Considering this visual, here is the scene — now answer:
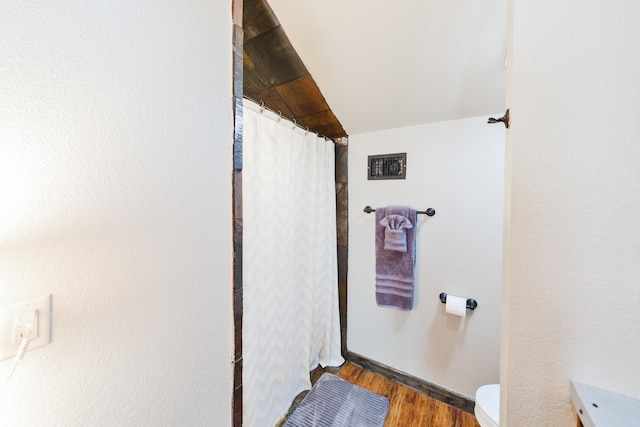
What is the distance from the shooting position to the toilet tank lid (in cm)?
114

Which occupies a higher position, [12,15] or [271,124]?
[271,124]

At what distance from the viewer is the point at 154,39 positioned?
25.8 inches

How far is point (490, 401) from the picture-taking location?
3.99ft

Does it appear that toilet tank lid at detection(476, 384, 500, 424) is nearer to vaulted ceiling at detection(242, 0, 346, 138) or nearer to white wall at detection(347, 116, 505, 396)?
white wall at detection(347, 116, 505, 396)

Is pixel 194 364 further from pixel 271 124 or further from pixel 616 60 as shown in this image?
pixel 616 60

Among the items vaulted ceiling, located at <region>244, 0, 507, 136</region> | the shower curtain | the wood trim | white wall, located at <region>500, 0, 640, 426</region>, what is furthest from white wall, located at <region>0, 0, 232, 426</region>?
the wood trim

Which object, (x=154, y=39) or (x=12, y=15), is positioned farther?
(x=154, y=39)

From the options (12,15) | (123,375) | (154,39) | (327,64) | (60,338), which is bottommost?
(123,375)

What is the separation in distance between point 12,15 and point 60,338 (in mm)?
664

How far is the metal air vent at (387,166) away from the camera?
174 centimetres

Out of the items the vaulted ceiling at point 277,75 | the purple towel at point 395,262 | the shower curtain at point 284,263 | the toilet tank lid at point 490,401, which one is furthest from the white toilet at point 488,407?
the vaulted ceiling at point 277,75

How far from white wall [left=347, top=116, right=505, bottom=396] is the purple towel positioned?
0.08 metres

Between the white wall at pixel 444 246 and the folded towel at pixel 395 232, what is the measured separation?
0.44 feet

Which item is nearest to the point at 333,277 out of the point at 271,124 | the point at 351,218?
the point at 351,218
